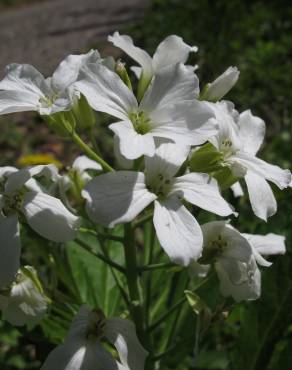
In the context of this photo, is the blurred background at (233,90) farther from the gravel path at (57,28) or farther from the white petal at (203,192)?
the white petal at (203,192)

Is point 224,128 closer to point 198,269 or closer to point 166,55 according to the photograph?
point 166,55

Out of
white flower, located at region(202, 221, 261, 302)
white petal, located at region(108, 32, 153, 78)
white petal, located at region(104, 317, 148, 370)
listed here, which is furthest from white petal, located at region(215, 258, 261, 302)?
white petal, located at region(108, 32, 153, 78)

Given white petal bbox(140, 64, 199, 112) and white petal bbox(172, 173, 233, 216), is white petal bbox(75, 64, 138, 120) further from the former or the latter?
white petal bbox(172, 173, 233, 216)

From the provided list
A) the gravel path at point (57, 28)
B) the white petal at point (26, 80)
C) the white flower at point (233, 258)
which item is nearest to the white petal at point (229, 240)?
the white flower at point (233, 258)

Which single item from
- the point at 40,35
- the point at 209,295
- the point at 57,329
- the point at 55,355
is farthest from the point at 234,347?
the point at 40,35

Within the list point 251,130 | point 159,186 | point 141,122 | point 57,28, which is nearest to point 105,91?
point 141,122

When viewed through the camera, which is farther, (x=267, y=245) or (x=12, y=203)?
(x=267, y=245)

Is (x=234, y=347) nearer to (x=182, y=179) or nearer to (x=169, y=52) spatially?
(x=182, y=179)
